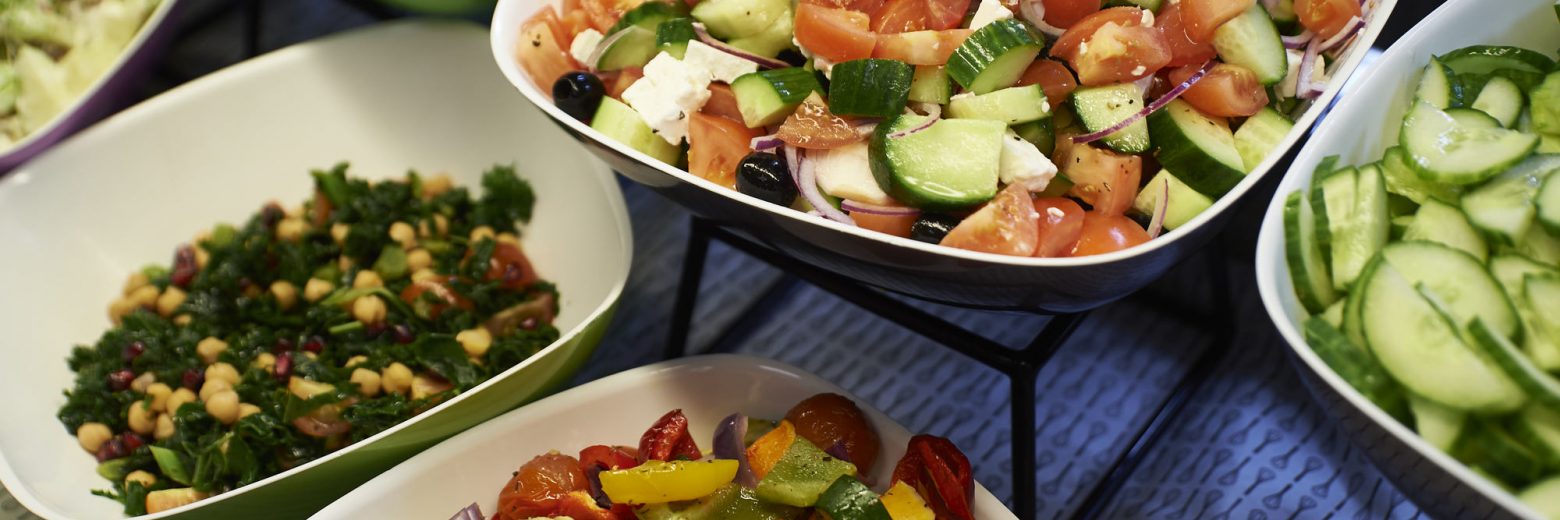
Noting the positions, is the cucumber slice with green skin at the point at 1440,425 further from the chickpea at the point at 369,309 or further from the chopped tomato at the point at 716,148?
the chickpea at the point at 369,309

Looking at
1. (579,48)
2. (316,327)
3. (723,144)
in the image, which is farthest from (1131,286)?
(316,327)

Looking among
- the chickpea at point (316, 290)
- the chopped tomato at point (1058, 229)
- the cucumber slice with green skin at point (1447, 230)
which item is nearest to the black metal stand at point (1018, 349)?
the chopped tomato at point (1058, 229)

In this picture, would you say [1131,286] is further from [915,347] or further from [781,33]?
[915,347]

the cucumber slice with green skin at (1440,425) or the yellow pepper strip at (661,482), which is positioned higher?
the cucumber slice with green skin at (1440,425)

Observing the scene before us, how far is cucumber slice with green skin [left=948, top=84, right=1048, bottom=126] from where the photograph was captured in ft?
3.12

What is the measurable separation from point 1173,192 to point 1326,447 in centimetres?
62

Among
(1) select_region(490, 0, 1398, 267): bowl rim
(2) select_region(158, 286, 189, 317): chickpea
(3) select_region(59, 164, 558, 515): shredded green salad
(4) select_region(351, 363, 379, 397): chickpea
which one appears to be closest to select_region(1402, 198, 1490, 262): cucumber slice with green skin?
(1) select_region(490, 0, 1398, 267): bowl rim

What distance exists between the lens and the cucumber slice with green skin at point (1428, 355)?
2.29ft

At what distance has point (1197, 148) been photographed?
0.91m

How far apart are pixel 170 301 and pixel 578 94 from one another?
0.79 m

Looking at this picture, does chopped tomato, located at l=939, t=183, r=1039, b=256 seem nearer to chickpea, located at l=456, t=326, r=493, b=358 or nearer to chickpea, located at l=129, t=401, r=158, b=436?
chickpea, located at l=456, t=326, r=493, b=358

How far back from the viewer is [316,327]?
56.8 inches

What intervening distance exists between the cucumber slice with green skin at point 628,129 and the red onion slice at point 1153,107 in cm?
40

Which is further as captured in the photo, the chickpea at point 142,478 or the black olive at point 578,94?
the chickpea at point 142,478
